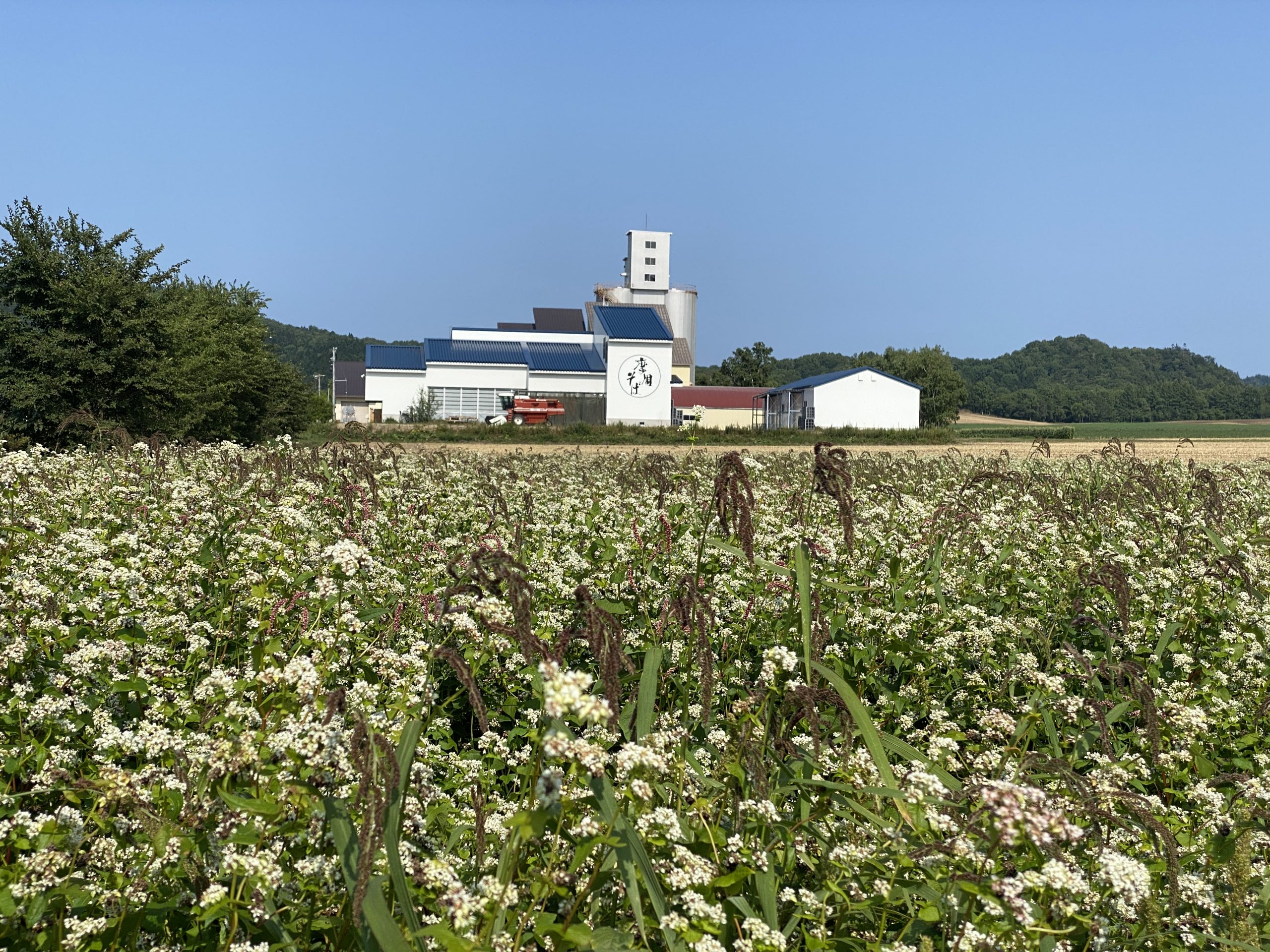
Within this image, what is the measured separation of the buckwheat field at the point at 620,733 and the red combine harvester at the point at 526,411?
52.4m

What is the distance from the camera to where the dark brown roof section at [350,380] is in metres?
92.7

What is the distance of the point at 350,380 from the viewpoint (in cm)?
9431

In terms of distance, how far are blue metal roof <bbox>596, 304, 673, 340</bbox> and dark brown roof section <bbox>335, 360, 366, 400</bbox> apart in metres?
33.1

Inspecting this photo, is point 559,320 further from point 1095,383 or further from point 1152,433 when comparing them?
point 1095,383

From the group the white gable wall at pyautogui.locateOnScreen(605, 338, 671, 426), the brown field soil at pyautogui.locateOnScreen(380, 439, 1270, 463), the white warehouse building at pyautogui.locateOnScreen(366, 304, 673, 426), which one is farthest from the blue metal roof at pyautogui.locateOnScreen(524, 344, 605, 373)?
the brown field soil at pyautogui.locateOnScreen(380, 439, 1270, 463)

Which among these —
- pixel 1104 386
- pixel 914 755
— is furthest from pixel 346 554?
pixel 1104 386

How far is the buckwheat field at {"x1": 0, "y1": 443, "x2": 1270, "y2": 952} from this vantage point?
2287 mm

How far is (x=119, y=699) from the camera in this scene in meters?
3.81

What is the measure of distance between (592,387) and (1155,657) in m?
63.1

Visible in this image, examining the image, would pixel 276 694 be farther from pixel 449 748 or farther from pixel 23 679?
pixel 23 679

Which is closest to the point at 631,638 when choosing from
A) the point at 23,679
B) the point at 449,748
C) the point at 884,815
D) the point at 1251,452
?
the point at 449,748

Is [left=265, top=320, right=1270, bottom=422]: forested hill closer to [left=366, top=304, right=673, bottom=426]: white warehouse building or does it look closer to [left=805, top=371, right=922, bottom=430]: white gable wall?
[left=366, top=304, right=673, bottom=426]: white warehouse building

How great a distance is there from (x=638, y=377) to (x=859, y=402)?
16656 mm

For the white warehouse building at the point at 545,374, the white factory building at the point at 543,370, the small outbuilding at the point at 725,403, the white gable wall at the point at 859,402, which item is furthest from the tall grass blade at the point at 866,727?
the small outbuilding at the point at 725,403
